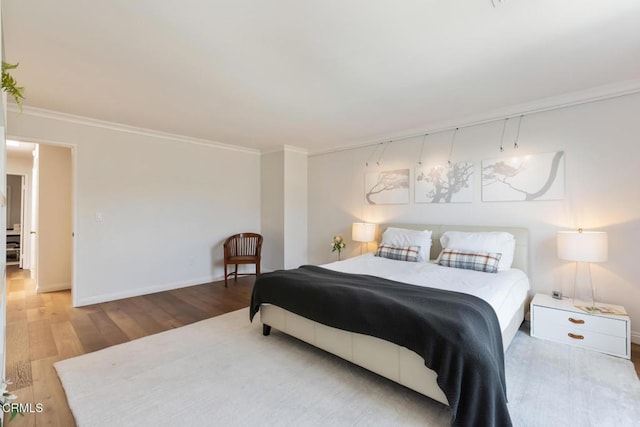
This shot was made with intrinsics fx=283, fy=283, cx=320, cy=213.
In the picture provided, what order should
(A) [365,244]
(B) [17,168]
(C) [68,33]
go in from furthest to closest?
(B) [17,168], (A) [365,244], (C) [68,33]

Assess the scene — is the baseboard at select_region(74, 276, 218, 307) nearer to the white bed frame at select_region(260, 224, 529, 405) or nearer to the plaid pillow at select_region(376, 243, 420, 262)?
the white bed frame at select_region(260, 224, 529, 405)

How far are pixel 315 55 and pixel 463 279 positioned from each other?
2.31 metres

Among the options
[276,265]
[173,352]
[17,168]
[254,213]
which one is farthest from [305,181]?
[17,168]

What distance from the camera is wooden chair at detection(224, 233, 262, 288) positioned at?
472cm

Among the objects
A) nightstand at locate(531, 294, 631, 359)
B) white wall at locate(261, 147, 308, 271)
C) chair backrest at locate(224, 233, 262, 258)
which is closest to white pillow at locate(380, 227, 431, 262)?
nightstand at locate(531, 294, 631, 359)

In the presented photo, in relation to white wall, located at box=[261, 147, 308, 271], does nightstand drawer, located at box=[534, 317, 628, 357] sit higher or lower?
lower

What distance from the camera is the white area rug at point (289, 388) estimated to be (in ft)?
5.63

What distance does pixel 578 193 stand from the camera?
9.46ft

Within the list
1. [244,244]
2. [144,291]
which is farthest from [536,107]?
[144,291]

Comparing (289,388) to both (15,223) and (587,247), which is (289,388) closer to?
(587,247)

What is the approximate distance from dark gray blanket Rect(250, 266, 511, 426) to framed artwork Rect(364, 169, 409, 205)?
1.89 metres

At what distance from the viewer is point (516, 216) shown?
325 centimetres

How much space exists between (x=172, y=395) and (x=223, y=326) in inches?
44.4

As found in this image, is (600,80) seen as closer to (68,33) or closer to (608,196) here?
(608,196)
